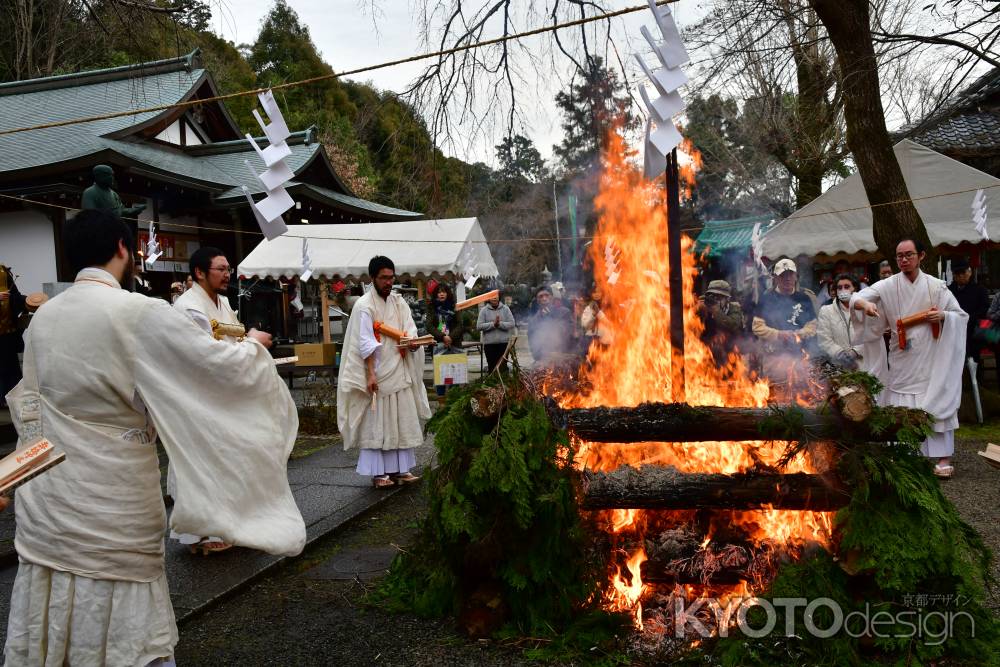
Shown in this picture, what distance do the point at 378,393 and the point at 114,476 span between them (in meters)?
4.15

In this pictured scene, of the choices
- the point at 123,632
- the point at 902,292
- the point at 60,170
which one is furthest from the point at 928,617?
the point at 60,170

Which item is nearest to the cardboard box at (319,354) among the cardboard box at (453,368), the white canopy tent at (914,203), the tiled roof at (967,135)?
the cardboard box at (453,368)

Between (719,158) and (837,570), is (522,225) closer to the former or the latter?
(719,158)

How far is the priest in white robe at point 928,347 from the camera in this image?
20.6 feet

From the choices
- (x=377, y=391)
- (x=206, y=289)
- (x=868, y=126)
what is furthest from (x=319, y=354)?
(x=868, y=126)

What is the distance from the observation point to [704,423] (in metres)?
3.82

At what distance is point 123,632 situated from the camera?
2557 millimetres

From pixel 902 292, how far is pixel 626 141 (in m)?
3.08

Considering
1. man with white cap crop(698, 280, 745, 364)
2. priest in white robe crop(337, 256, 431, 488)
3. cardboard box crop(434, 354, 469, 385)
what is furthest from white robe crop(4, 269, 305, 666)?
cardboard box crop(434, 354, 469, 385)

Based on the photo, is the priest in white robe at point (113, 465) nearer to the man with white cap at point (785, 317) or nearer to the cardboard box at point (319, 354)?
the man with white cap at point (785, 317)

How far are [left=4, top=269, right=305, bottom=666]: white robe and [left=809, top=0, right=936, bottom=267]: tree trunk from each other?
800cm

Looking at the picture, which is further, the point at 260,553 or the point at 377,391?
the point at 377,391

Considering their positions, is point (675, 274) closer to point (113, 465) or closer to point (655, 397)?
point (655, 397)

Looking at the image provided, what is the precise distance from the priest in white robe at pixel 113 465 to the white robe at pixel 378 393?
3893 mm
